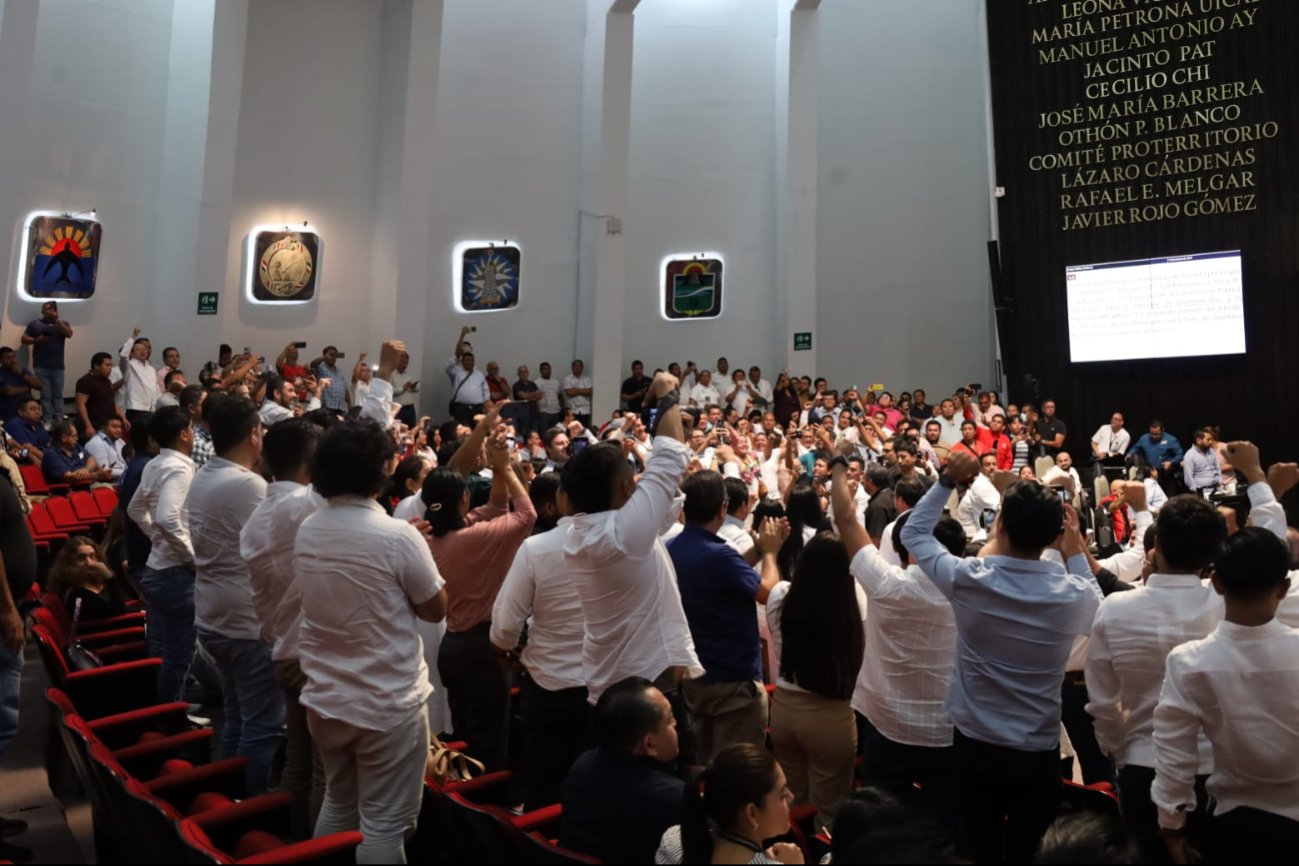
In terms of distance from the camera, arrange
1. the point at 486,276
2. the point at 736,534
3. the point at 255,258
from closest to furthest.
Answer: the point at 736,534 < the point at 255,258 < the point at 486,276

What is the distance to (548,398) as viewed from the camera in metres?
14.0

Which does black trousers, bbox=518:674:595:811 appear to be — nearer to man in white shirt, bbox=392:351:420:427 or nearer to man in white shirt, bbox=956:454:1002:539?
man in white shirt, bbox=956:454:1002:539

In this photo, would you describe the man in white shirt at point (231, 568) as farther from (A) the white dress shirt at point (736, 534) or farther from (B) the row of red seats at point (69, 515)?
(B) the row of red seats at point (69, 515)

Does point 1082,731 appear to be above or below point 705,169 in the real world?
below

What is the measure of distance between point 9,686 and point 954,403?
11823 mm

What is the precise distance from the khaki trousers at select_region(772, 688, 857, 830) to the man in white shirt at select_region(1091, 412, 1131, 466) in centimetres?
1087

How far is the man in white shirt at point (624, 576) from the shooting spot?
2889 mm

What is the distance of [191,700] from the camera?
16.3 feet

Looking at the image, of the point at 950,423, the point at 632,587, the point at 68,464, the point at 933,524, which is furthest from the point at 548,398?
the point at 933,524

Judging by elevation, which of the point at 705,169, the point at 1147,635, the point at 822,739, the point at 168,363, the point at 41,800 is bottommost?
the point at 41,800

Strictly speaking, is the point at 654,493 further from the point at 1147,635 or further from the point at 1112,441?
the point at 1112,441

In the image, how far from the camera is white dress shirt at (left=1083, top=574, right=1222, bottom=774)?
8.84 ft

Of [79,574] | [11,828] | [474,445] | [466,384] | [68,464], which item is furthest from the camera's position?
[466,384]

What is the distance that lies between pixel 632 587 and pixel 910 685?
90 cm
